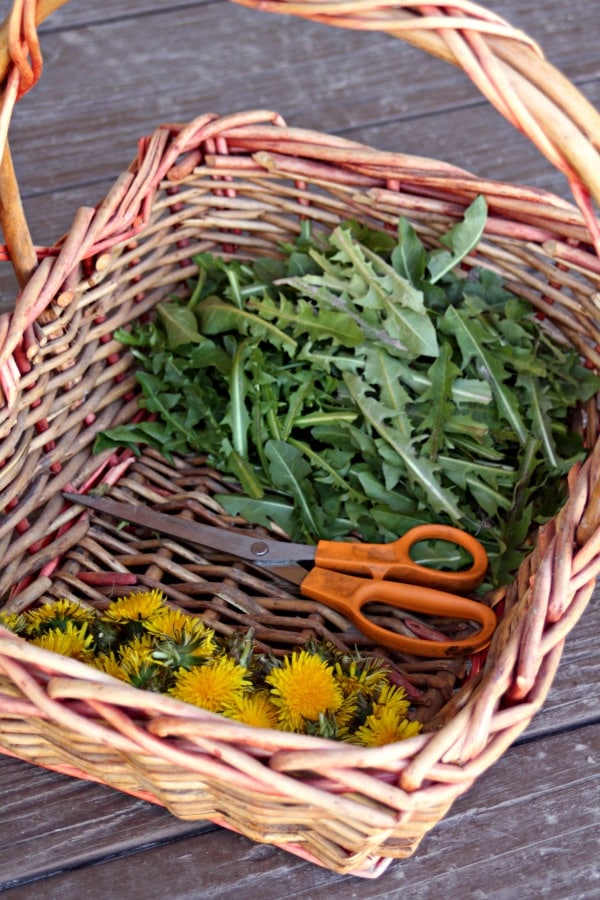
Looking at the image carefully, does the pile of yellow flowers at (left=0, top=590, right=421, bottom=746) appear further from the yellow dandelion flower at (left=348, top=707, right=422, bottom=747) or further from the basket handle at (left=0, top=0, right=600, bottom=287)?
the basket handle at (left=0, top=0, right=600, bottom=287)

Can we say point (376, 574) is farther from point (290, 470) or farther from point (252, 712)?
point (252, 712)

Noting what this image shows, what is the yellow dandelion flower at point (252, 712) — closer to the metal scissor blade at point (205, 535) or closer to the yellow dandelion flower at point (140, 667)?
the yellow dandelion flower at point (140, 667)

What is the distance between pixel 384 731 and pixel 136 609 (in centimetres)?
24

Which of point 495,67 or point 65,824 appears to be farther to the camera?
point 65,824

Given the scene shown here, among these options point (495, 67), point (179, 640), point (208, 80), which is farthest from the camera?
point (208, 80)

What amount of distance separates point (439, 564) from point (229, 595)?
0.21 m

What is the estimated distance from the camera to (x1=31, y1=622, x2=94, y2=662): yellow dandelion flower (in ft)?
2.77

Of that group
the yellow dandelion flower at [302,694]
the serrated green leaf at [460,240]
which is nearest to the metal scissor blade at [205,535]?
the yellow dandelion flower at [302,694]

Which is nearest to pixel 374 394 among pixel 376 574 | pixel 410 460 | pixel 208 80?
pixel 410 460

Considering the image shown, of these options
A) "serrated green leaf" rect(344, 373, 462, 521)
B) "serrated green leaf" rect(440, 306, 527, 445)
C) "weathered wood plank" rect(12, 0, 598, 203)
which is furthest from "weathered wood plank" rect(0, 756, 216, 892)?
"weathered wood plank" rect(12, 0, 598, 203)

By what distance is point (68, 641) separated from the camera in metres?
0.85

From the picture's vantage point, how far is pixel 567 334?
3.62 feet

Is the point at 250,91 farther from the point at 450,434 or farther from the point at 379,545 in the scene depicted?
the point at 379,545

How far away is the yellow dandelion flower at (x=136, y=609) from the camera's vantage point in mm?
888
